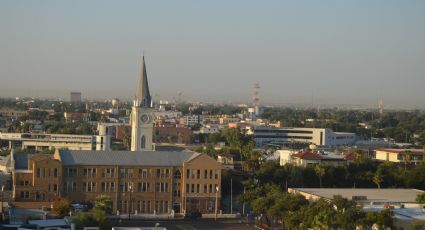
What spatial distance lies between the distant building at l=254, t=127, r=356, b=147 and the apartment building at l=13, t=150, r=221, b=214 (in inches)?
2865

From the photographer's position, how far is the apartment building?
56000mm

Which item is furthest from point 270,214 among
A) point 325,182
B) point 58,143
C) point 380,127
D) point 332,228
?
point 380,127

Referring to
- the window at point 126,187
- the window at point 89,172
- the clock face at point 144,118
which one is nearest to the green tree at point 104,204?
the window at point 89,172

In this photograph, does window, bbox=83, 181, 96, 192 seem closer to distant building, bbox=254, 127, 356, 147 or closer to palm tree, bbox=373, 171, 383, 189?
palm tree, bbox=373, 171, 383, 189

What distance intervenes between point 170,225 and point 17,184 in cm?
1074

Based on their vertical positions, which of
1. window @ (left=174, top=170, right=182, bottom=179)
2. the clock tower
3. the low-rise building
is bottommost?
the low-rise building

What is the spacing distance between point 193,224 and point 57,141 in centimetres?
5800

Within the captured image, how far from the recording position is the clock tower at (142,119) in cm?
6938

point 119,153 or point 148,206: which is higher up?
point 119,153

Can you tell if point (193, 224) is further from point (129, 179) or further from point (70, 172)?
point (70, 172)

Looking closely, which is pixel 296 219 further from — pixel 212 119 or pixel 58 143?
pixel 212 119

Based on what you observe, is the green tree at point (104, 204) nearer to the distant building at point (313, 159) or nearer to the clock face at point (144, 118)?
the clock face at point (144, 118)

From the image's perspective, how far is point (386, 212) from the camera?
42406mm

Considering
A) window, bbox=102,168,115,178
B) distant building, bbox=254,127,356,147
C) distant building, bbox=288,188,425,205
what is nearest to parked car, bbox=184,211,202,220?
window, bbox=102,168,115,178
